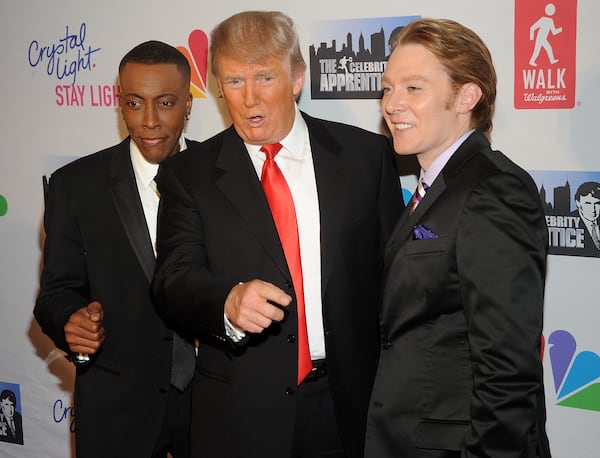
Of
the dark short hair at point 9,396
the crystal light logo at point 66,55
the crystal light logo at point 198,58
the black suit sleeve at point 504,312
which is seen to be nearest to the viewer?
the black suit sleeve at point 504,312

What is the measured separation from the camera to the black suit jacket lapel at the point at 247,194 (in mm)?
2307

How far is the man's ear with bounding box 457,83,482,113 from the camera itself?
82.6 inches

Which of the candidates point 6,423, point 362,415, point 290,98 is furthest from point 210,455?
point 6,423

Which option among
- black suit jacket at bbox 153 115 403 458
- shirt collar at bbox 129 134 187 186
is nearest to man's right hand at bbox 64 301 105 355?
black suit jacket at bbox 153 115 403 458

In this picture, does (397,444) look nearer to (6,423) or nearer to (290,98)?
(290,98)

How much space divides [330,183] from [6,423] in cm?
250

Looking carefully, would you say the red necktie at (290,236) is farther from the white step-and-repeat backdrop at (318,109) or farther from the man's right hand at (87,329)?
the white step-and-repeat backdrop at (318,109)

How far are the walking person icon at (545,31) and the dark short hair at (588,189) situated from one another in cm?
41

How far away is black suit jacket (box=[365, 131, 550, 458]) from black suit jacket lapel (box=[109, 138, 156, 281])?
0.85m

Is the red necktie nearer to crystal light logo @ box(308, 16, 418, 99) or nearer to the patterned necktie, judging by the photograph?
the patterned necktie

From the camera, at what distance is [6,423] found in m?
4.04

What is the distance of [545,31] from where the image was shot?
2.68 meters

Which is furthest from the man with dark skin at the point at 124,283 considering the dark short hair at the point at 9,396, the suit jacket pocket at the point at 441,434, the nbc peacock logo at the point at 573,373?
the dark short hair at the point at 9,396

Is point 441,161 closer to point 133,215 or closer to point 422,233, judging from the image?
point 422,233
